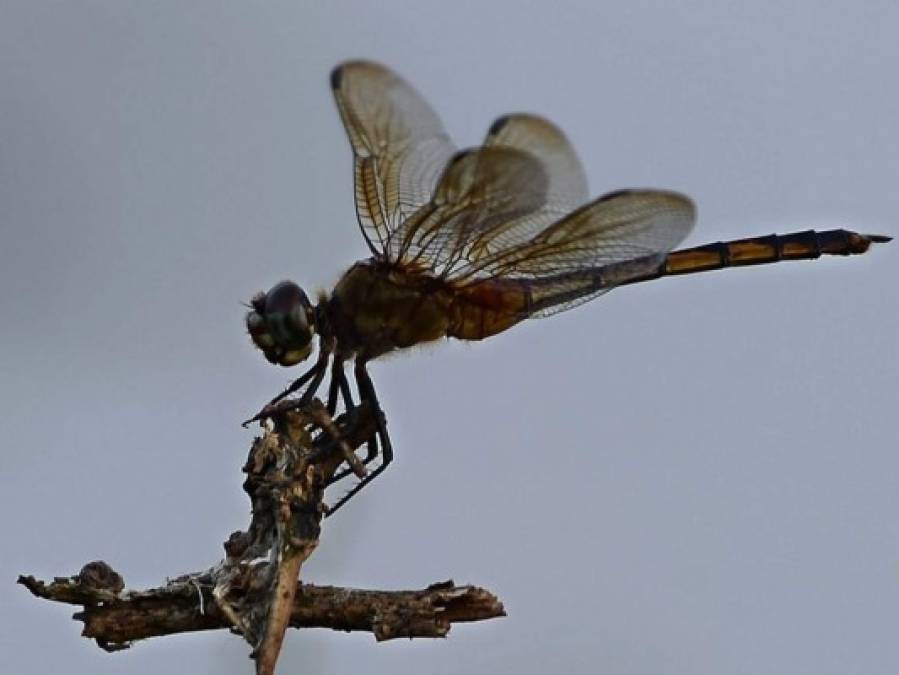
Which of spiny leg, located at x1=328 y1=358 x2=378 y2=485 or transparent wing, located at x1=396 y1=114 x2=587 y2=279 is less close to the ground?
transparent wing, located at x1=396 y1=114 x2=587 y2=279

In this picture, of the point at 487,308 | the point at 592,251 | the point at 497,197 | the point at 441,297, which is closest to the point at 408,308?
the point at 441,297

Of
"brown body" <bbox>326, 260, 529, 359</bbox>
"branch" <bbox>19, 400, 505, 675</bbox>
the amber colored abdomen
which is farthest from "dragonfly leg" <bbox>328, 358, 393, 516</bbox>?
"branch" <bbox>19, 400, 505, 675</bbox>

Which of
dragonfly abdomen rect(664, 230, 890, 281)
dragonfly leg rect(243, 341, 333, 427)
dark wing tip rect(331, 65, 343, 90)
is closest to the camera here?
dragonfly leg rect(243, 341, 333, 427)

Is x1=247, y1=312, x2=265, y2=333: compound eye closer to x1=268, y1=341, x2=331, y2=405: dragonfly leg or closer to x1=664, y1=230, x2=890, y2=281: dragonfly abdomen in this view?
x1=268, y1=341, x2=331, y2=405: dragonfly leg

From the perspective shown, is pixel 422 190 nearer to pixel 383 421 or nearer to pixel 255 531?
pixel 383 421

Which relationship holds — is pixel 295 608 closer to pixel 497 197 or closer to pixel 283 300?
pixel 283 300

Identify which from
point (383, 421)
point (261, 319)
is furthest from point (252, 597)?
point (261, 319)

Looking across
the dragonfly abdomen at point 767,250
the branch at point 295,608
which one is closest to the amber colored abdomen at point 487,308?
the dragonfly abdomen at point 767,250

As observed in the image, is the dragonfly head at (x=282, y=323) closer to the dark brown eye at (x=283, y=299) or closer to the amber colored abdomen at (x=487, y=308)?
the dark brown eye at (x=283, y=299)
